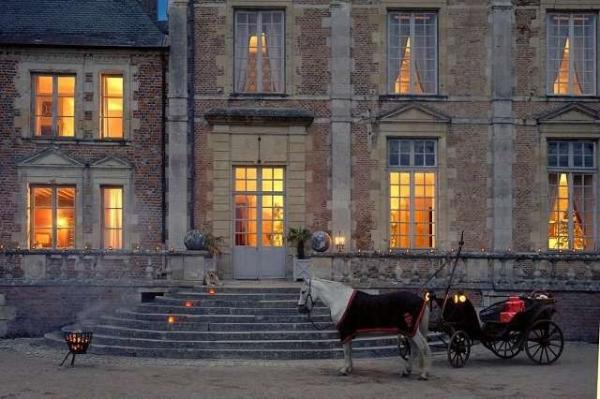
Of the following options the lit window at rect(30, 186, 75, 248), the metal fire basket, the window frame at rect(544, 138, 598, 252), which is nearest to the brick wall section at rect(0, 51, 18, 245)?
the lit window at rect(30, 186, 75, 248)

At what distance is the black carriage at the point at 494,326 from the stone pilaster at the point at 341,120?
4.99 meters

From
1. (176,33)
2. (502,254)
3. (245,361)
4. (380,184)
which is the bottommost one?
(245,361)

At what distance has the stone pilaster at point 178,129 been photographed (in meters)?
18.6

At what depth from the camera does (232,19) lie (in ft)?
62.6

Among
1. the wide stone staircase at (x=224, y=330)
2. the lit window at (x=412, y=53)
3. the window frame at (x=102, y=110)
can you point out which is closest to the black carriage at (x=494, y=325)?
the wide stone staircase at (x=224, y=330)

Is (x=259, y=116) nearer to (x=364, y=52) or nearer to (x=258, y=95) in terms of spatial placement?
(x=258, y=95)

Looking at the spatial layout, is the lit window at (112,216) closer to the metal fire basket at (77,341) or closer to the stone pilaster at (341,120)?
the stone pilaster at (341,120)

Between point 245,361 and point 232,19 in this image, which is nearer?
point 245,361

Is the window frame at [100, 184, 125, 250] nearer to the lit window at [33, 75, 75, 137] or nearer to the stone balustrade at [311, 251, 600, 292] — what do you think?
the lit window at [33, 75, 75, 137]

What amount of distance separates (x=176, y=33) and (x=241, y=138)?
2.70 m

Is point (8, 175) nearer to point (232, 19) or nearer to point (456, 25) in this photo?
point (232, 19)

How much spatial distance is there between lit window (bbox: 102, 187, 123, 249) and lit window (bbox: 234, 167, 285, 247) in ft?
8.39

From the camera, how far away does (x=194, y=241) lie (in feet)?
56.9

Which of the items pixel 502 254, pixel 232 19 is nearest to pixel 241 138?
pixel 232 19
